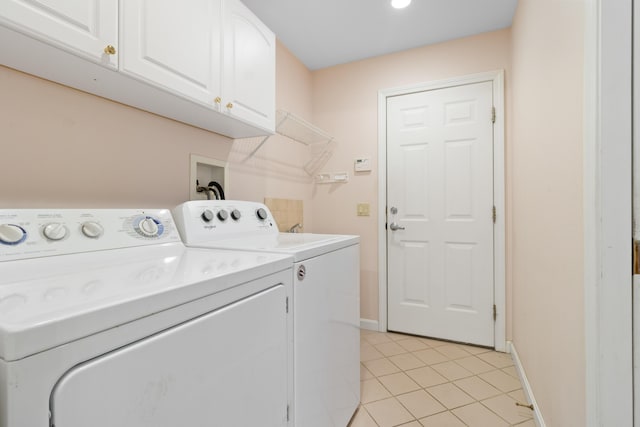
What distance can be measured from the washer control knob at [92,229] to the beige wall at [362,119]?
2.01 m

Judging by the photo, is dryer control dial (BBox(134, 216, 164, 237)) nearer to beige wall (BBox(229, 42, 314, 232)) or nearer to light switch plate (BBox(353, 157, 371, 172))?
beige wall (BBox(229, 42, 314, 232))

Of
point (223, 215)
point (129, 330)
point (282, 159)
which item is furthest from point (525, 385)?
point (282, 159)

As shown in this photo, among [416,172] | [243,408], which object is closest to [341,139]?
[416,172]

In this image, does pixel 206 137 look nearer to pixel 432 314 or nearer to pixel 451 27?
pixel 451 27

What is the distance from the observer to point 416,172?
252 centimetres

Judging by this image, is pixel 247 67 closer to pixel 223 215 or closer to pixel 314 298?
pixel 223 215

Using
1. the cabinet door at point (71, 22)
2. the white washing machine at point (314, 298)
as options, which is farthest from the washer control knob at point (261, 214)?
the cabinet door at point (71, 22)

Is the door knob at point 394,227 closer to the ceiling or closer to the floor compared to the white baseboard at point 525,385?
closer to the ceiling

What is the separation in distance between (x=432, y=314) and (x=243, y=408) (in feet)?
6.83

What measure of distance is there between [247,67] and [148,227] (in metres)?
0.92

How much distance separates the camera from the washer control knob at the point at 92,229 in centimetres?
96

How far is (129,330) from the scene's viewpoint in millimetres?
504

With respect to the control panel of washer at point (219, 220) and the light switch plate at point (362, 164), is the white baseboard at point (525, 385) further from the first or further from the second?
the light switch plate at point (362, 164)

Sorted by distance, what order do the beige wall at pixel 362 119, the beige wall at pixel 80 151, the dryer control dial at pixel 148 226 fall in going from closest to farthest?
the beige wall at pixel 80 151 → the dryer control dial at pixel 148 226 → the beige wall at pixel 362 119
